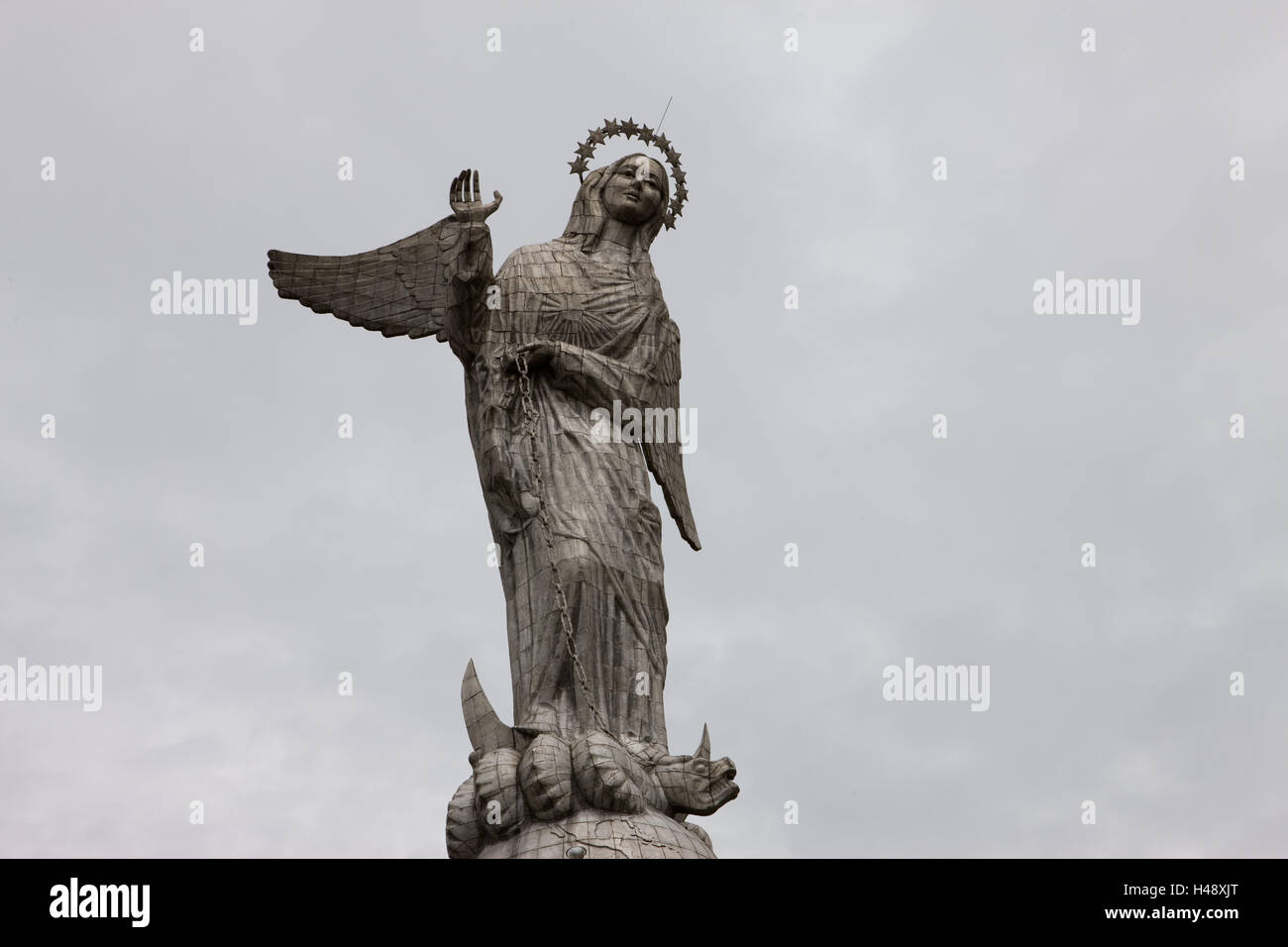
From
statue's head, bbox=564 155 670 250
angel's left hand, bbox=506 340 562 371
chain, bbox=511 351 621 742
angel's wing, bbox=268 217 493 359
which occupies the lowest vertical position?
chain, bbox=511 351 621 742

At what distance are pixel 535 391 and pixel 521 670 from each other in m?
2.68

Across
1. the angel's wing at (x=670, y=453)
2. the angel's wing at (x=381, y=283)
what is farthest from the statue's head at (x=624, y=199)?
the angel's wing at (x=381, y=283)

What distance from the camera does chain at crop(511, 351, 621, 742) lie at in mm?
19016

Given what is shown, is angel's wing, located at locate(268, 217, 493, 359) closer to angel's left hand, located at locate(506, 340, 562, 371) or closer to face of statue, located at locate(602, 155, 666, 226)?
angel's left hand, located at locate(506, 340, 562, 371)

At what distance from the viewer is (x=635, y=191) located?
21.6 metres

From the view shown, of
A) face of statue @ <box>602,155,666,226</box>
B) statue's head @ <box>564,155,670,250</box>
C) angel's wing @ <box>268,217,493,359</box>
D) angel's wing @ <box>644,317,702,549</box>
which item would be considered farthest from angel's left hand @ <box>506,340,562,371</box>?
face of statue @ <box>602,155,666,226</box>

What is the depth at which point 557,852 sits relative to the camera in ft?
57.7

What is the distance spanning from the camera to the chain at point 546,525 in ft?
62.4

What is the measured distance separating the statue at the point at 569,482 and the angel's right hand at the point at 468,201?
0.06 ft

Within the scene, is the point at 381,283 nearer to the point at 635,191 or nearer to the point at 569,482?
the point at 635,191

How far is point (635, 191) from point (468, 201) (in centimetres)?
263

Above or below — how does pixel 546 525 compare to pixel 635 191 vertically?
below

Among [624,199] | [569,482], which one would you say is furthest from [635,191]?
[569,482]
